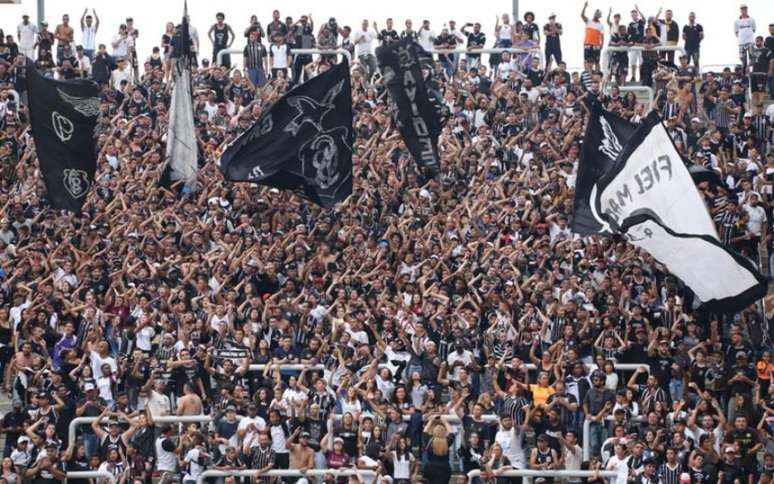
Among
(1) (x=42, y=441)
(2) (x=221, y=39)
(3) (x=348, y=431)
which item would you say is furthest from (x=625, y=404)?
(2) (x=221, y=39)

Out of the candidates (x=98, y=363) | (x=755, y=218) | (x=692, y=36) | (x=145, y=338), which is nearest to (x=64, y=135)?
(x=145, y=338)

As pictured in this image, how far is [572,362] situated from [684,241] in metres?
2.24

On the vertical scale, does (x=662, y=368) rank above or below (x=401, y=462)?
above

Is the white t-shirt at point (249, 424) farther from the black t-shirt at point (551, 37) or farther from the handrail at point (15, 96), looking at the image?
the black t-shirt at point (551, 37)

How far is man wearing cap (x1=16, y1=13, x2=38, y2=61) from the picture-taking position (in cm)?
4200

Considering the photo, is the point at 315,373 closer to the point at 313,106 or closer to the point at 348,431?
the point at 348,431

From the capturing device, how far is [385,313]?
28.8 m

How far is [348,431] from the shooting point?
25938 millimetres

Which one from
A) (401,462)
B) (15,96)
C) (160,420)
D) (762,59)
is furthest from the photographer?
(762,59)

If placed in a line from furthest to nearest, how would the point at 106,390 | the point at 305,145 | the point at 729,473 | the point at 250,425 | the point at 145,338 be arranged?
1. the point at 305,145
2. the point at 145,338
3. the point at 106,390
4. the point at 250,425
5. the point at 729,473

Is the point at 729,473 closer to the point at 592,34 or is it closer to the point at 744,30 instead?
the point at 744,30

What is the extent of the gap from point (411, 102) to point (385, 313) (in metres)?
6.31

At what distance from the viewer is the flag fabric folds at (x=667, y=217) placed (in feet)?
90.0

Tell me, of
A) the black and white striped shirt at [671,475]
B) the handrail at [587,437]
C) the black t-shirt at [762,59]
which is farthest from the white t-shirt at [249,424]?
the black t-shirt at [762,59]
